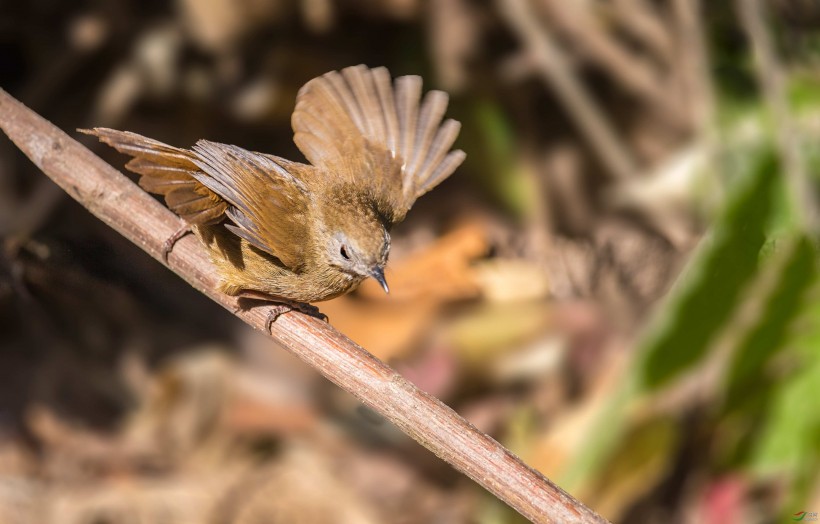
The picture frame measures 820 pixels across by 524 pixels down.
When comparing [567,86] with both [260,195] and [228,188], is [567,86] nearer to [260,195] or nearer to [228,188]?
[260,195]

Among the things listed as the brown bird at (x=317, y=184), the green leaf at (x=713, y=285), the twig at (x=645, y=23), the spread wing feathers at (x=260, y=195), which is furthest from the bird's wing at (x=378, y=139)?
the twig at (x=645, y=23)

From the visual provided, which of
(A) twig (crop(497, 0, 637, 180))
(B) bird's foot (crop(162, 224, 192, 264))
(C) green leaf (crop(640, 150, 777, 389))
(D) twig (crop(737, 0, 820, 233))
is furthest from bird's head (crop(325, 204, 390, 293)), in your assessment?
(A) twig (crop(497, 0, 637, 180))

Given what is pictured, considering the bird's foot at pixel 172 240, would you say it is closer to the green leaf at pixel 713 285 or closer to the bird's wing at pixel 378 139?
the bird's wing at pixel 378 139

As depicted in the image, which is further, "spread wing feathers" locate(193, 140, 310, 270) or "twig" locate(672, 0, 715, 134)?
"twig" locate(672, 0, 715, 134)

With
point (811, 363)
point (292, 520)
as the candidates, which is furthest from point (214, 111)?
point (811, 363)

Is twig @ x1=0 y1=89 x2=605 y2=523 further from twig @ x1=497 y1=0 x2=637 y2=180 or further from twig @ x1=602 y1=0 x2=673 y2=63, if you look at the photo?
twig @ x1=602 y1=0 x2=673 y2=63

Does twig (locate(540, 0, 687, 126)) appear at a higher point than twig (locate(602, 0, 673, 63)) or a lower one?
lower
